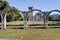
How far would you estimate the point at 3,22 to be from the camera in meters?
27.2

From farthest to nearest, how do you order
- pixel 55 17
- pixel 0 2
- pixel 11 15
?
1. pixel 55 17
2. pixel 11 15
3. pixel 0 2

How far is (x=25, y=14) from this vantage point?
2777 centimetres

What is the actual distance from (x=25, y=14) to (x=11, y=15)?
26.4 m

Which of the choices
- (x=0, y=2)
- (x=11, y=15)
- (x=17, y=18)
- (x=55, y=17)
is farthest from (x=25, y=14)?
(x=55, y=17)

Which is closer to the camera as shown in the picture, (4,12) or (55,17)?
(4,12)

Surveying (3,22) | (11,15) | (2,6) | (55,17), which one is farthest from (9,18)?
(55,17)

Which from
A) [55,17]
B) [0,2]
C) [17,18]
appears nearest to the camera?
[0,2]

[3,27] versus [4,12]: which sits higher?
[4,12]

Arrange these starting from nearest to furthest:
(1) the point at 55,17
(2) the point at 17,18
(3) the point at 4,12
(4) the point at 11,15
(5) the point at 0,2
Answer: (3) the point at 4,12
(5) the point at 0,2
(4) the point at 11,15
(2) the point at 17,18
(1) the point at 55,17

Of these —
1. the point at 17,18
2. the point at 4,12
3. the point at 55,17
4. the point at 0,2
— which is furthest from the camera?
the point at 55,17

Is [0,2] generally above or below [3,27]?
above

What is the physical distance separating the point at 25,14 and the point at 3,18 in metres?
3.79

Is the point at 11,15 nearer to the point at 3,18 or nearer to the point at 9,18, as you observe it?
the point at 9,18

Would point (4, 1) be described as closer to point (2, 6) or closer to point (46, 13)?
point (2, 6)
